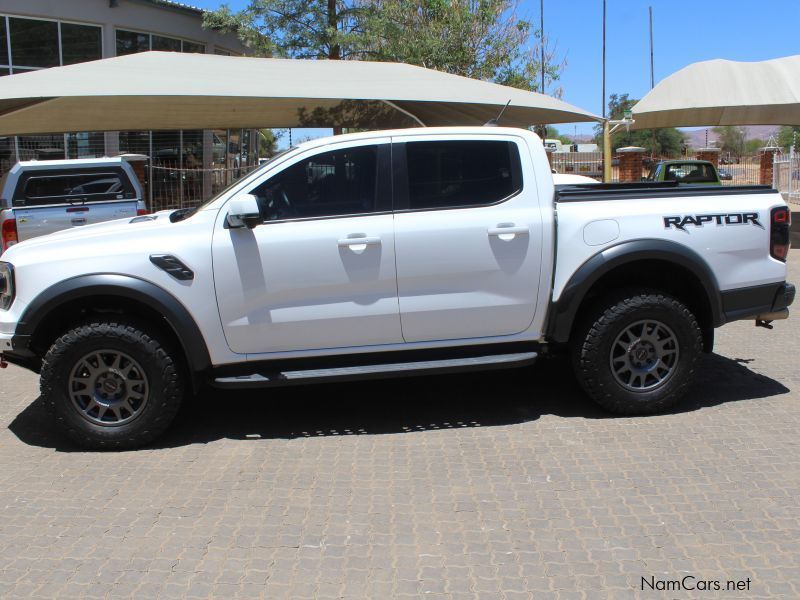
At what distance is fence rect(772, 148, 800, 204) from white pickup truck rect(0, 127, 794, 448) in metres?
22.0

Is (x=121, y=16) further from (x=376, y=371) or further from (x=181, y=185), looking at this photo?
(x=376, y=371)

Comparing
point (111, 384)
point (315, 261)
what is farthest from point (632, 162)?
point (111, 384)

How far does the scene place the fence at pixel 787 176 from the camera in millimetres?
24766

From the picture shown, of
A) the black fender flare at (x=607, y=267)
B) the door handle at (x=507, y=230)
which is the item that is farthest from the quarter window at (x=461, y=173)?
the black fender flare at (x=607, y=267)

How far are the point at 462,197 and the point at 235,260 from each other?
155 cm

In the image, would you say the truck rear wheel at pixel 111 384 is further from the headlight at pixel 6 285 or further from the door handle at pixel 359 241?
the door handle at pixel 359 241

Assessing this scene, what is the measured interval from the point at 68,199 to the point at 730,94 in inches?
578

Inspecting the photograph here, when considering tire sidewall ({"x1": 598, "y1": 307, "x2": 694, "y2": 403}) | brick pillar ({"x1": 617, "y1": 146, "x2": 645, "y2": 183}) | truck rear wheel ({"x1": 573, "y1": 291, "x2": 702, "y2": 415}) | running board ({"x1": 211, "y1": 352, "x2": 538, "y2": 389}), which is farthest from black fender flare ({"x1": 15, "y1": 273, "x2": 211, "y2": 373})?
brick pillar ({"x1": 617, "y1": 146, "x2": 645, "y2": 183})

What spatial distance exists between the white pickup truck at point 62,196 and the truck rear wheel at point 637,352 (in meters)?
7.55

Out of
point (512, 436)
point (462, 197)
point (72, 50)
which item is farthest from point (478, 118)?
point (72, 50)

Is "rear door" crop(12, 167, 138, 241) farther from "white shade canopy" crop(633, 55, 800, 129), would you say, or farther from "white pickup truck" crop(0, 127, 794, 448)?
"white shade canopy" crop(633, 55, 800, 129)

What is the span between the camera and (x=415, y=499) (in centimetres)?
425

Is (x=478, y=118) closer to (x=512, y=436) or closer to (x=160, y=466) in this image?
(x=512, y=436)

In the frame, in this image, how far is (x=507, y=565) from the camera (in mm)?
3531
